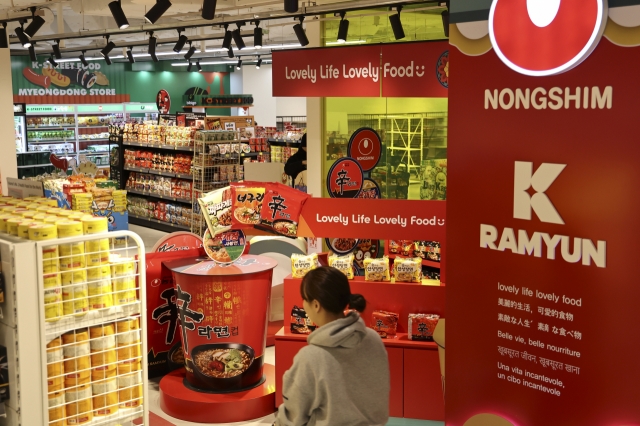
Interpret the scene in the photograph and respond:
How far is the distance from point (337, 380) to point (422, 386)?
2616mm

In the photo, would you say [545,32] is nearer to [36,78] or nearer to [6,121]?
[6,121]

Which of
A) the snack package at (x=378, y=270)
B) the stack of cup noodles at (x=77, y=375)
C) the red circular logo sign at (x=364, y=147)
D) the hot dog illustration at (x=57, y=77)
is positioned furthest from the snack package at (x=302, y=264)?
the hot dog illustration at (x=57, y=77)

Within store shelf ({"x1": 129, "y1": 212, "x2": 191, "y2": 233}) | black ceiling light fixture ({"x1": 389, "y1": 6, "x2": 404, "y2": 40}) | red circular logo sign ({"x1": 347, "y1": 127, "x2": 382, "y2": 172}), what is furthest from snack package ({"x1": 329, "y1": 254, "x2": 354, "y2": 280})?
store shelf ({"x1": 129, "y1": 212, "x2": 191, "y2": 233})

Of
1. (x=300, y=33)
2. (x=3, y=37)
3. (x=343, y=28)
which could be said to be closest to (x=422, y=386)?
(x=343, y=28)

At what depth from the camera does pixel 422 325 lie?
15.5 feet

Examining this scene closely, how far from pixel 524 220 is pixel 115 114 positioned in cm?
→ 1984

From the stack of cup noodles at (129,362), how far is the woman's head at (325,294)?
1086 millimetres

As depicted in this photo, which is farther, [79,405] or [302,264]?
[302,264]

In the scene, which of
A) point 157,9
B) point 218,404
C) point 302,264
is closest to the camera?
point 302,264

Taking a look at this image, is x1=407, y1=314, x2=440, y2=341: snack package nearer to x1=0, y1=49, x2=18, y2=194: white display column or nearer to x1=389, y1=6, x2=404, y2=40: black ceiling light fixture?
x1=389, y1=6, x2=404, y2=40: black ceiling light fixture

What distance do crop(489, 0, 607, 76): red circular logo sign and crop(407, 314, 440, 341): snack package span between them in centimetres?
269

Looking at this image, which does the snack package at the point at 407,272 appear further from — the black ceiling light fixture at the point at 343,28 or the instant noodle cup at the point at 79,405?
the black ceiling light fixture at the point at 343,28

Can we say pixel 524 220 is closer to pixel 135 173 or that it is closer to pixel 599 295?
pixel 599 295

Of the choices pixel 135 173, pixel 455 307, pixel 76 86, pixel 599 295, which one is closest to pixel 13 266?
pixel 455 307
